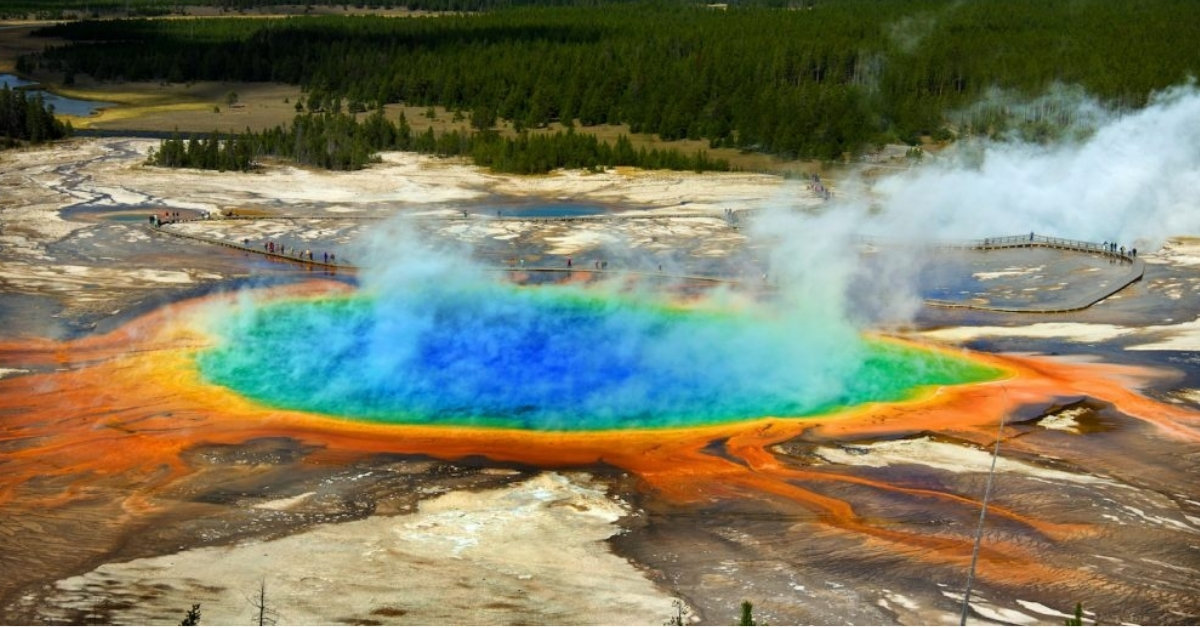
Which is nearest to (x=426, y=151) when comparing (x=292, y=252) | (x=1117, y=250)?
(x=292, y=252)

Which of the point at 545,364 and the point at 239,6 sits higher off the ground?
the point at 239,6

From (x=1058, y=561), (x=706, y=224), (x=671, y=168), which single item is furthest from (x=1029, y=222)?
(x=1058, y=561)

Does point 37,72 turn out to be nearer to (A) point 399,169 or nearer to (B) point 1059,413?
(A) point 399,169

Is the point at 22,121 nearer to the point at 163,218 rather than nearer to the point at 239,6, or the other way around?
the point at 163,218

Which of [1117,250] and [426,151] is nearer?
[1117,250]

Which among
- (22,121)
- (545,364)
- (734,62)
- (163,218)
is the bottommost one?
(545,364)

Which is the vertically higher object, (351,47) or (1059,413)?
(351,47)
